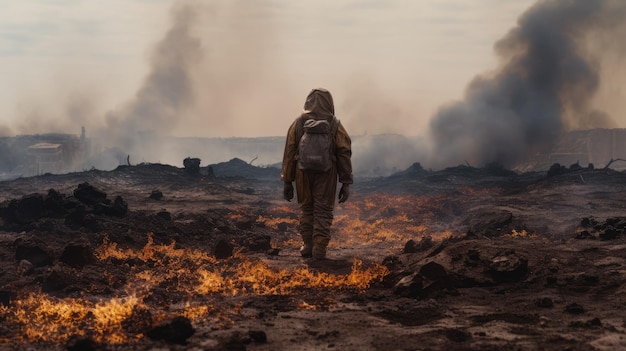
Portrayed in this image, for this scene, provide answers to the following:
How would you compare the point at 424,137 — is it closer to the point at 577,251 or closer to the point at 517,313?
the point at 577,251

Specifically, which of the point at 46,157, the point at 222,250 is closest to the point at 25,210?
the point at 222,250

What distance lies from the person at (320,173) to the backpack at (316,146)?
18 cm

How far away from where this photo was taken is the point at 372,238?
→ 14695mm

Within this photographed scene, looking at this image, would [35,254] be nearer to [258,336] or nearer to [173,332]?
[173,332]

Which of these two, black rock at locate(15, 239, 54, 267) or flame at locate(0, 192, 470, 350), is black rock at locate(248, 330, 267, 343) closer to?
flame at locate(0, 192, 470, 350)

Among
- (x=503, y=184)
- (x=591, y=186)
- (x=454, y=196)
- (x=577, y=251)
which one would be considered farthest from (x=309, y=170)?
(x=503, y=184)

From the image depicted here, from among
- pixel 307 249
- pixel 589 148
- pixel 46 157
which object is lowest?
pixel 307 249

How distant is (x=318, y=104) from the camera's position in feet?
31.0

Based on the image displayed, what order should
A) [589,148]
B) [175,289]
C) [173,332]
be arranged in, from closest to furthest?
[173,332] → [175,289] → [589,148]

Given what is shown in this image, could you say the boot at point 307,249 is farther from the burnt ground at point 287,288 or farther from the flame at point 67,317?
the flame at point 67,317

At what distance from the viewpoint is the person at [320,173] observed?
9.35m

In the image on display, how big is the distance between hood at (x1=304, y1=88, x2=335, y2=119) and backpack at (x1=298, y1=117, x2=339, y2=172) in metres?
0.26

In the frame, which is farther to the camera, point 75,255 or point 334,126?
point 334,126

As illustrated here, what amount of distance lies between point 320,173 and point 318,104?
108 centimetres
